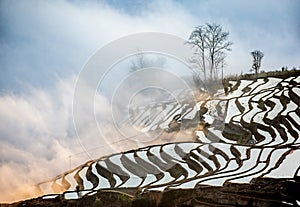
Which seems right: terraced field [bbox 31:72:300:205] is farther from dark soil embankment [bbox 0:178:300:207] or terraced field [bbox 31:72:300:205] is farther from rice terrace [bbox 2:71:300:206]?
dark soil embankment [bbox 0:178:300:207]

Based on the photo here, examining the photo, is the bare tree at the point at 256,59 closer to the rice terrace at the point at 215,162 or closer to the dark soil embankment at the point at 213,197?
the rice terrace at the point at 215,162

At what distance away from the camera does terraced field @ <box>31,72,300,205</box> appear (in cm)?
621

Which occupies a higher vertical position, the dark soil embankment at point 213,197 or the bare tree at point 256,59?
the bare tree at point 256,59

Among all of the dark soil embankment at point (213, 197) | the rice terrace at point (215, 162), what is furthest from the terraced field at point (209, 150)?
the dark soil embankment at point (213, 197)

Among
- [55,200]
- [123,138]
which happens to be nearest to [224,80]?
[123,138]

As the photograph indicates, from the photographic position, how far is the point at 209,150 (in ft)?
24.3

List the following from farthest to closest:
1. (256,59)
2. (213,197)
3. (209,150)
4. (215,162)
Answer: (256,59) < (209,150) < (215,162) < (213,197)

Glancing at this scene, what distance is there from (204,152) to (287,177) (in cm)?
196

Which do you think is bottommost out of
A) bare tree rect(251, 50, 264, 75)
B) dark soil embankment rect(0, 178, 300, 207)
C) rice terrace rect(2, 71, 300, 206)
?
dark soil embankment rect(0, 178, 300, 207)

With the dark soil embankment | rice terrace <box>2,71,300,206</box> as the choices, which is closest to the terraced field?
rice terrace <box>2,71,300,206</box>

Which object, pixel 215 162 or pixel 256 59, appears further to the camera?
pixel 256 59

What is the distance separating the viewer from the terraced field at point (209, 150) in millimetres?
6207

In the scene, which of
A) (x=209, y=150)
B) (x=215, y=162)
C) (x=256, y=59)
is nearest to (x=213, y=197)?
(x=215, y=162)

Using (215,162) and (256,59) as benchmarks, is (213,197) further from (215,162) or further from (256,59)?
(256,59)
